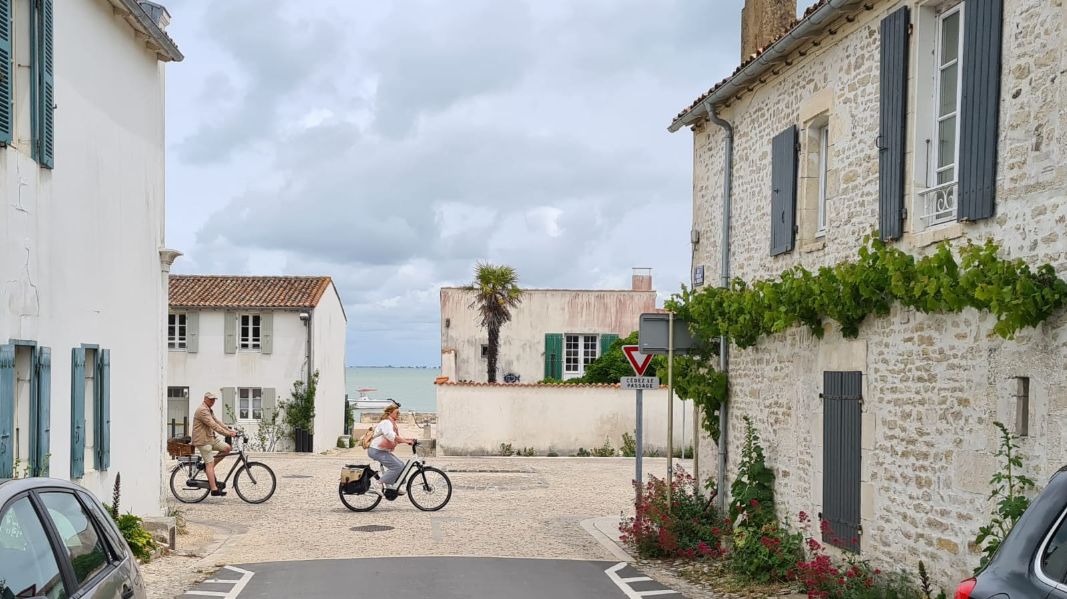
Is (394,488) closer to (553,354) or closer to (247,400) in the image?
(247,400)

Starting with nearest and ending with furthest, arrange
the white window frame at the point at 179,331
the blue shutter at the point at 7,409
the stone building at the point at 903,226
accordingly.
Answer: the stone building at the point at 903,226 → the blue shutter at the point at 7,409 → the white window frame at the point at 179,331

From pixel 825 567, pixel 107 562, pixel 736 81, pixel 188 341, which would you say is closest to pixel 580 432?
pixel 188 341

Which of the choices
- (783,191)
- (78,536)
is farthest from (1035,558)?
(783,191)

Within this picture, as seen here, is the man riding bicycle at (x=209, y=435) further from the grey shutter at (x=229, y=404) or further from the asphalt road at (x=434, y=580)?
the grey shutter at (x=229, y=404)

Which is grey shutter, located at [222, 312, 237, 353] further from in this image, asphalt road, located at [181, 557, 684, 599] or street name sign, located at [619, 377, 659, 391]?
asphalt road, located at [181, 557, 684, 599]

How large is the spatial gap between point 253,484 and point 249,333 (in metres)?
17.3

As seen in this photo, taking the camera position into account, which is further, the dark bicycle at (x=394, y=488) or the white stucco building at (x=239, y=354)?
the white stucco building at (x=239, y=354)

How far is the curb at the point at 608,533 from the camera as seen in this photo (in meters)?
12.3

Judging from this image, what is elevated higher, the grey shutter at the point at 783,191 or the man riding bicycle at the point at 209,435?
the grey shutter at the point at 783,191

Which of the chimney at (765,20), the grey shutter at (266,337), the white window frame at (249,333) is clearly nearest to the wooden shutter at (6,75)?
the chimney at (765,20)

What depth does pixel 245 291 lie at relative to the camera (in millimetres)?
34188

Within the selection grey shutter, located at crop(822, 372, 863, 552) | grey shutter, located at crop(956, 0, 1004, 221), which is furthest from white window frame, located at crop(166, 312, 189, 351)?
grey shutter, located at crop(956, 0, 1004, 221)

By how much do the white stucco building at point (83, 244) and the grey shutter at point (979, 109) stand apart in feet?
25.8

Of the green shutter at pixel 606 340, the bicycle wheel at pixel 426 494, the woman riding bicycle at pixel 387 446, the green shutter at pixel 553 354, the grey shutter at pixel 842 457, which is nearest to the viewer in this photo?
the grey shutter at pixel 842 457
